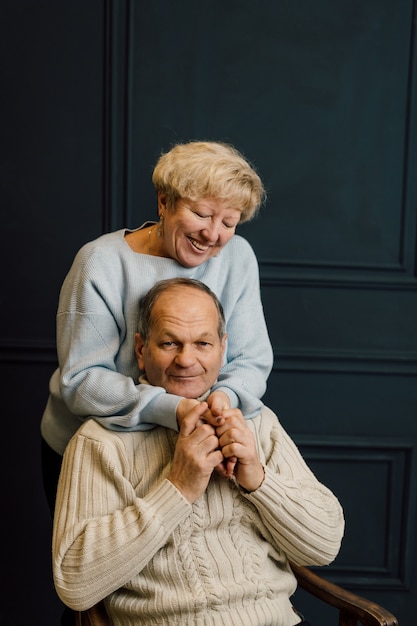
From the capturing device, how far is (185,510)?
1733 millimetres

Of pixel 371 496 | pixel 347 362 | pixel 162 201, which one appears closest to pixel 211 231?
pixel 162 201

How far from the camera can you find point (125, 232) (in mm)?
2119

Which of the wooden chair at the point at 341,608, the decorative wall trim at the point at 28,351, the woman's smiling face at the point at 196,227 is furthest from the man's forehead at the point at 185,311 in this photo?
the decorative wall trim at the point at 28,351

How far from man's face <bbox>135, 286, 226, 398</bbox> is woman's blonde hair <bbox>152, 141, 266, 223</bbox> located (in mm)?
244

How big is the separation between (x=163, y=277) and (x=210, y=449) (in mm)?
493

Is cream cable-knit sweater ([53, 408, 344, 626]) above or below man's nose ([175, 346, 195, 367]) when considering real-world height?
below

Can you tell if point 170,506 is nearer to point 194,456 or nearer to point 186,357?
point 194,456

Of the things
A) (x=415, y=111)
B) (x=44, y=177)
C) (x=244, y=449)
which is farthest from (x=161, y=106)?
(x=244, y=449)

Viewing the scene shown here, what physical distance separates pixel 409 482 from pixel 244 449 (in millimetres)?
1417

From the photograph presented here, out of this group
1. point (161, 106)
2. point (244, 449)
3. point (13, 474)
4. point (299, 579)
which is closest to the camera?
point (244, 449)

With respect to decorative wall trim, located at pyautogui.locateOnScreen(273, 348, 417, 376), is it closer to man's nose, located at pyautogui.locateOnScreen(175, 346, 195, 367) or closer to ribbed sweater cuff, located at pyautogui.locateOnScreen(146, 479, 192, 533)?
man's nose, located at pyautogui.locateOnScreen(175, 346, 195, 367)

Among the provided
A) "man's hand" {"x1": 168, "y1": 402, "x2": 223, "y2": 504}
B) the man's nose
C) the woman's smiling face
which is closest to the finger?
"man's hand" {"x1": 168, "y1": 402, "x2": 223, "y2": 504}

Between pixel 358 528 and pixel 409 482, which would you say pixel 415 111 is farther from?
pixel 358 528

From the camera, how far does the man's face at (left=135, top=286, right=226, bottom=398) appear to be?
6.12 ft
